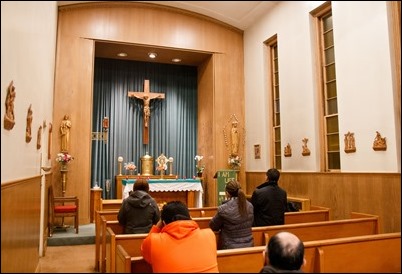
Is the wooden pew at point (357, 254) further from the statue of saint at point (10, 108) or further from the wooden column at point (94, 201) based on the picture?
the wooden column at point (94, 201)

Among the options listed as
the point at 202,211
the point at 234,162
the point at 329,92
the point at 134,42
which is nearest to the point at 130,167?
the point at 234,162

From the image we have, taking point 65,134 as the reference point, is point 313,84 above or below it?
above

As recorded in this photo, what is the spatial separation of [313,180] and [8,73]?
4.80m

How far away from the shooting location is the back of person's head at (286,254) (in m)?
1.77

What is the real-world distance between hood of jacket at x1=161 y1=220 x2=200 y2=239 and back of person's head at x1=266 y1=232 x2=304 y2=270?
52cm

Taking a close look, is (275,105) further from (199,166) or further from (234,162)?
(199,166)

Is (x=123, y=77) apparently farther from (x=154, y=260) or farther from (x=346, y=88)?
(x=154, y=260)

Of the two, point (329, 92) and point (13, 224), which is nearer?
point (13, 224)

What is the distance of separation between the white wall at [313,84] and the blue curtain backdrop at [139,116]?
1.85 metres

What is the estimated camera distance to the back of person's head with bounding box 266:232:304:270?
177 centimetres

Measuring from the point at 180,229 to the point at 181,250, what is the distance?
13cm

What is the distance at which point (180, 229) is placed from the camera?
83.0 inches

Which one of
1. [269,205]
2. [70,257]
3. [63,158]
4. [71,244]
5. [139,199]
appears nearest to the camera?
[139,199]

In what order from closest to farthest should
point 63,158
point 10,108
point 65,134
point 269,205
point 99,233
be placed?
point 10,108
point 269,205
point 99,233
point 63,158
point 65,134
